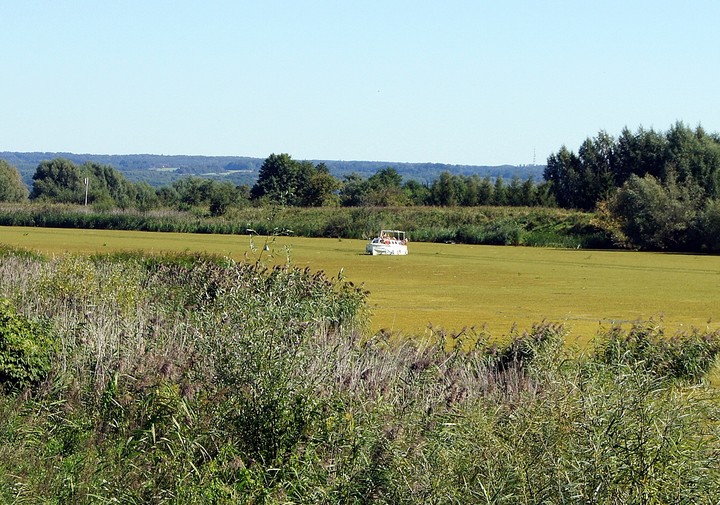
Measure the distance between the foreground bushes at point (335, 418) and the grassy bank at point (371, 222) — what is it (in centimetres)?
5534

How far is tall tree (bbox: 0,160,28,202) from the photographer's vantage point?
125 m

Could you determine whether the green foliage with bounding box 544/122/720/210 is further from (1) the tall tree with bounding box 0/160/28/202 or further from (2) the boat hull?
(1) the tall tree with bounding box 0/160/28/202

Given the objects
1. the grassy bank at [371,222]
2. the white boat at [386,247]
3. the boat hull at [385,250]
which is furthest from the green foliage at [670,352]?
the grassy bank at [371,222]

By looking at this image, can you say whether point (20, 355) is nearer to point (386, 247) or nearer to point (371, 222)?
point (386, 247)

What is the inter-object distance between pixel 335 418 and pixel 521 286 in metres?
25.1

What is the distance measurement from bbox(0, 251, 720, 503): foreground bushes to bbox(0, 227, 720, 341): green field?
2.13m

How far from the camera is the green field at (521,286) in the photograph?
74.1 ft

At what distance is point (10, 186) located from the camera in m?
130

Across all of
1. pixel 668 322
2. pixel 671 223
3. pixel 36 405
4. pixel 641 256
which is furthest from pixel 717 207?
pixel 36 405

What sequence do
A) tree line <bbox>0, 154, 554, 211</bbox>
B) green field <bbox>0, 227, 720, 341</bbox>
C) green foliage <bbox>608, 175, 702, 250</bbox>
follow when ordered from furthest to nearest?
1. tree line <bbox>0, 154, 554, 211</bbox>
2. green foliage <bbox>608, 175, 702, 250</bbox>
3. green field <bbox>0, 227, 720, 341</bbox>

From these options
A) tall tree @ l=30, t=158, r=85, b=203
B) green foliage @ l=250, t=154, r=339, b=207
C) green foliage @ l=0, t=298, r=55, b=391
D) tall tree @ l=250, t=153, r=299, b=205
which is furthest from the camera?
tall tree @ l=30, t=158, r=85, b=203

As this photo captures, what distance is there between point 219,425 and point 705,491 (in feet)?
13.6

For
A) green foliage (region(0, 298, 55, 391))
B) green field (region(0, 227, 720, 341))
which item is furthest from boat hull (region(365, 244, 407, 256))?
green foliage (region(0, 298, 55, 391))

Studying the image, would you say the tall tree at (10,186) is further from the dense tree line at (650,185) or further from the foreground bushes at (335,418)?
the foreground bushes at (335,418)
